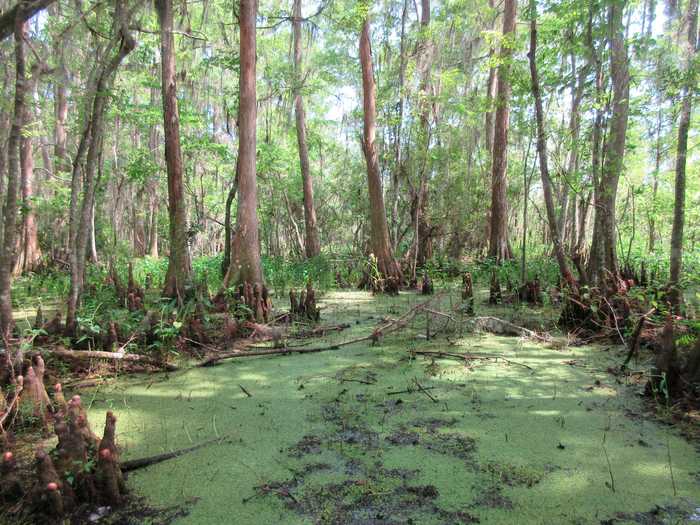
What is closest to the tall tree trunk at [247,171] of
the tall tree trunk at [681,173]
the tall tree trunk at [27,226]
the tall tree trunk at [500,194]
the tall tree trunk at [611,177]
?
the tall tree trunk at [611,177]

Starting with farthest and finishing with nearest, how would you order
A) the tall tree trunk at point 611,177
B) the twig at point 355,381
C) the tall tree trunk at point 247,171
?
the tall tree trunk at point 247,171 < the tall tree trunk at point 611,177 < the twig at point 355,381

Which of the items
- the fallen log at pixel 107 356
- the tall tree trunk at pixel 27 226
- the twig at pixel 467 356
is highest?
the tall tree trunk at pixel 27 226

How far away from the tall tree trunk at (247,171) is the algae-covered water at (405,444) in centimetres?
225

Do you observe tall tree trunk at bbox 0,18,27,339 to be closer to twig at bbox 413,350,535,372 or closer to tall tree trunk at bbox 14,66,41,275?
twig at bbox 413,350,535,372

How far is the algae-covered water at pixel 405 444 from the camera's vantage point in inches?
72.6

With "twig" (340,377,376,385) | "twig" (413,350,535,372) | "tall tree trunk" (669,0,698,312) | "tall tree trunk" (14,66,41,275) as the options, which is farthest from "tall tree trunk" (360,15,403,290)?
"tall tree trunk" (14,66,41,275)

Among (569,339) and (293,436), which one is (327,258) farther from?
(293,436)

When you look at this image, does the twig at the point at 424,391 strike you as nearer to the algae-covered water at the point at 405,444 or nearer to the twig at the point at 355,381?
the algae-covered water at the point at 405,444

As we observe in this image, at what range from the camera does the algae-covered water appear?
6.05 feet

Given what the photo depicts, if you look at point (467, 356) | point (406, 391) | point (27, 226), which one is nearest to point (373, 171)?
point (467, 356)

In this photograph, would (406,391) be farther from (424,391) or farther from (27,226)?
(27,226)

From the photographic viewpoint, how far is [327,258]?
987cm

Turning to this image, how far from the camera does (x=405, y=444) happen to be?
2.37m

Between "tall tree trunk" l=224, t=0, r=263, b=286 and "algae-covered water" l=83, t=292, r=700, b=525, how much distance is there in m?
2.25
